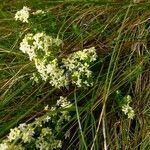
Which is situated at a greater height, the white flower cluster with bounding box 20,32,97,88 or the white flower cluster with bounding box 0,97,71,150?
the white flower cluster with bounding box 20,32,97,88

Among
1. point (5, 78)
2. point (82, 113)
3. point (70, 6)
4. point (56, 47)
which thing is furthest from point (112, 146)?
point (70, 6)

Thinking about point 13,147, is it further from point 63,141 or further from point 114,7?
point 114,7

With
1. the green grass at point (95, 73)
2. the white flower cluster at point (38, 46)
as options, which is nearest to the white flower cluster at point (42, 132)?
the green grass at point (95, 73)

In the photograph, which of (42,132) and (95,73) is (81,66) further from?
(42,132)

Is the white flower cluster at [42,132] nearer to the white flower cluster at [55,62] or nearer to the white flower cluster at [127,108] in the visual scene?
the white flower cluster at [55,62]

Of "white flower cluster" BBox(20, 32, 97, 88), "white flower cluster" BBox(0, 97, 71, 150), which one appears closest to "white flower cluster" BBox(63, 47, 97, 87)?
"white flower cluster" BBox(20, 32, 97, 88)

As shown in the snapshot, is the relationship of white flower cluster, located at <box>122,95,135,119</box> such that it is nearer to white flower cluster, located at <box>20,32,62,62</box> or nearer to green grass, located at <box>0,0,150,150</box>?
green grass, located at <box>0,0,150,150</box>
